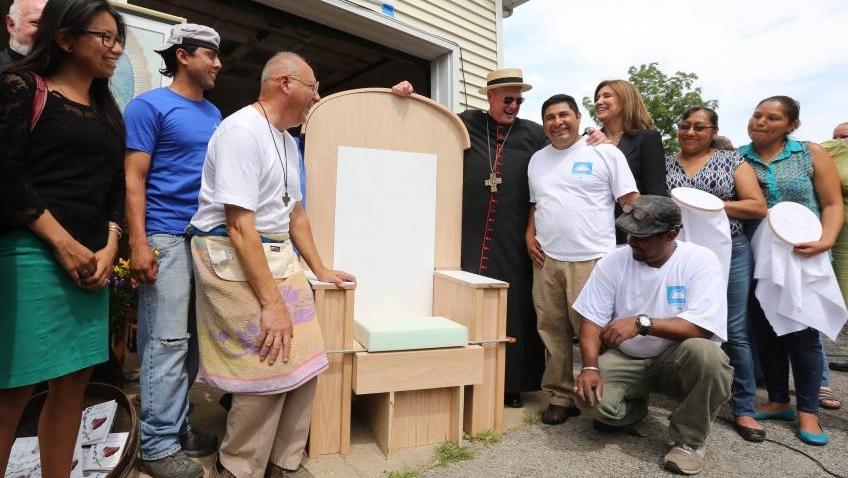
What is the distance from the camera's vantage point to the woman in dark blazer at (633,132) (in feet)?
9.54

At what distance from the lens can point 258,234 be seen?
1.78 meters

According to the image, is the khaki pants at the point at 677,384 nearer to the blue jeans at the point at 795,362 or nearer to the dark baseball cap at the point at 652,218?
the dark baseball cap at the point at 652,218

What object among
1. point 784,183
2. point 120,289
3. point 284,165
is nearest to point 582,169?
point 784,183

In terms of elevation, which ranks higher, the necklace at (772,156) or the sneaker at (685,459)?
the necklace at (772,156)

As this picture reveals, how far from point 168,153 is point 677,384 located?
2534 mm

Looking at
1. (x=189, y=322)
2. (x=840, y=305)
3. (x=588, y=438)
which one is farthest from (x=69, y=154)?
(x=840, y=305)

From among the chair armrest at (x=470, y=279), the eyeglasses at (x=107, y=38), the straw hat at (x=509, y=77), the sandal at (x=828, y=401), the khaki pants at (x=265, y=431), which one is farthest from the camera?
the sandal at (x=828, y=401)

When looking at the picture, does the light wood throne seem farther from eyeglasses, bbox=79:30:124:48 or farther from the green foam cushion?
eyeglasses, bbox=79:30:124:48

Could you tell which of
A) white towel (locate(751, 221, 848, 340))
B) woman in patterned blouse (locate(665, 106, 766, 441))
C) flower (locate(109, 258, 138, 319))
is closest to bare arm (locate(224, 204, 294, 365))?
flower (locate(109, 258, 138, 319))

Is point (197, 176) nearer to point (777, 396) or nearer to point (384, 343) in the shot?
point (384, 343)

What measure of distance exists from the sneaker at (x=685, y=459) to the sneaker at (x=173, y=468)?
2.08m

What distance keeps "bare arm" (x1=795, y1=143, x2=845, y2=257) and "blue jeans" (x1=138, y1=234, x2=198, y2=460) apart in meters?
3.35

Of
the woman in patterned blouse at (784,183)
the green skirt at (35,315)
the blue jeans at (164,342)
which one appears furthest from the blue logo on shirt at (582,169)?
the green skirt at (35,315)

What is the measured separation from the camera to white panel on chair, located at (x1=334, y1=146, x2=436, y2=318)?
9.26 feet
